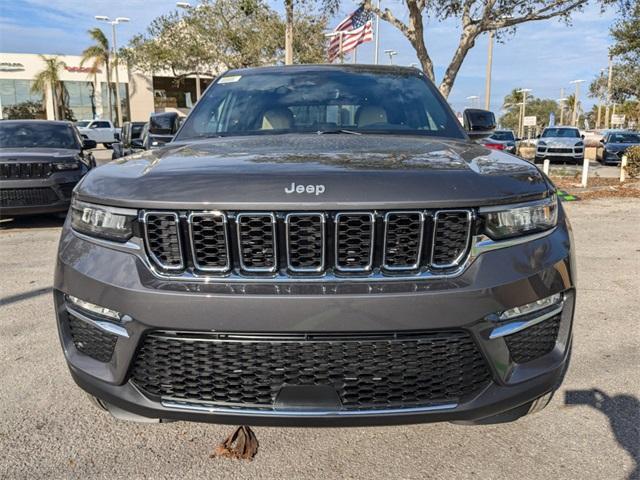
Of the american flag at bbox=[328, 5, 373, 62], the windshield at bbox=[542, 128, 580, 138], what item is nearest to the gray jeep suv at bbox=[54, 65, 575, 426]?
the american flag at bbox=[328, 5, 373, 62]

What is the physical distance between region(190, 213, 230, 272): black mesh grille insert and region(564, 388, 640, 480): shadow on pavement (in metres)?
1.92

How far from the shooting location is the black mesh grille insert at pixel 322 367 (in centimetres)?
186

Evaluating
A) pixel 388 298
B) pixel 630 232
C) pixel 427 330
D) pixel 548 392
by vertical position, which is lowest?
pixel 630 232

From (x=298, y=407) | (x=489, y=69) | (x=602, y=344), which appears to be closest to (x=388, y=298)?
(x=298, y=407)

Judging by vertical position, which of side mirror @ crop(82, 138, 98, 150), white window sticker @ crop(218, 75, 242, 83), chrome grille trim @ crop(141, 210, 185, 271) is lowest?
chrome grille trim @ crop(141, 210, 185, 271)

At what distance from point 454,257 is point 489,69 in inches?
987

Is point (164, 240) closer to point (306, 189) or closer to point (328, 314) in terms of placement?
point (306, 189)

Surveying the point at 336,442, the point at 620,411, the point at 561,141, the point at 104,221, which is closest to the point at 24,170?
the point at 104,221

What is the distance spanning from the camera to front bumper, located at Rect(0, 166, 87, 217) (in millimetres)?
7566

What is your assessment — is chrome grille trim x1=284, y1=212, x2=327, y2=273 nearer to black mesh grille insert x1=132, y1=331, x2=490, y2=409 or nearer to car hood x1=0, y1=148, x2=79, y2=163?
black mesh grille insert x1=132, y1=331, x2=490, y2=409

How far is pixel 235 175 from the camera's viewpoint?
196cm

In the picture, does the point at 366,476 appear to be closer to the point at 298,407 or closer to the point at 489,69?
the point at 298,407

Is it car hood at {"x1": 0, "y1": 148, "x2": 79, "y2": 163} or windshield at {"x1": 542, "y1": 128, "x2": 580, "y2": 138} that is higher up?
windshield at {"x1": 542, "y1": 128, "x2": 580, "y2": 138}

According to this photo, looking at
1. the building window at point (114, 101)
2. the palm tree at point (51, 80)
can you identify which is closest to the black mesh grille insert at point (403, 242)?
the palm tree at point (51, 80)
